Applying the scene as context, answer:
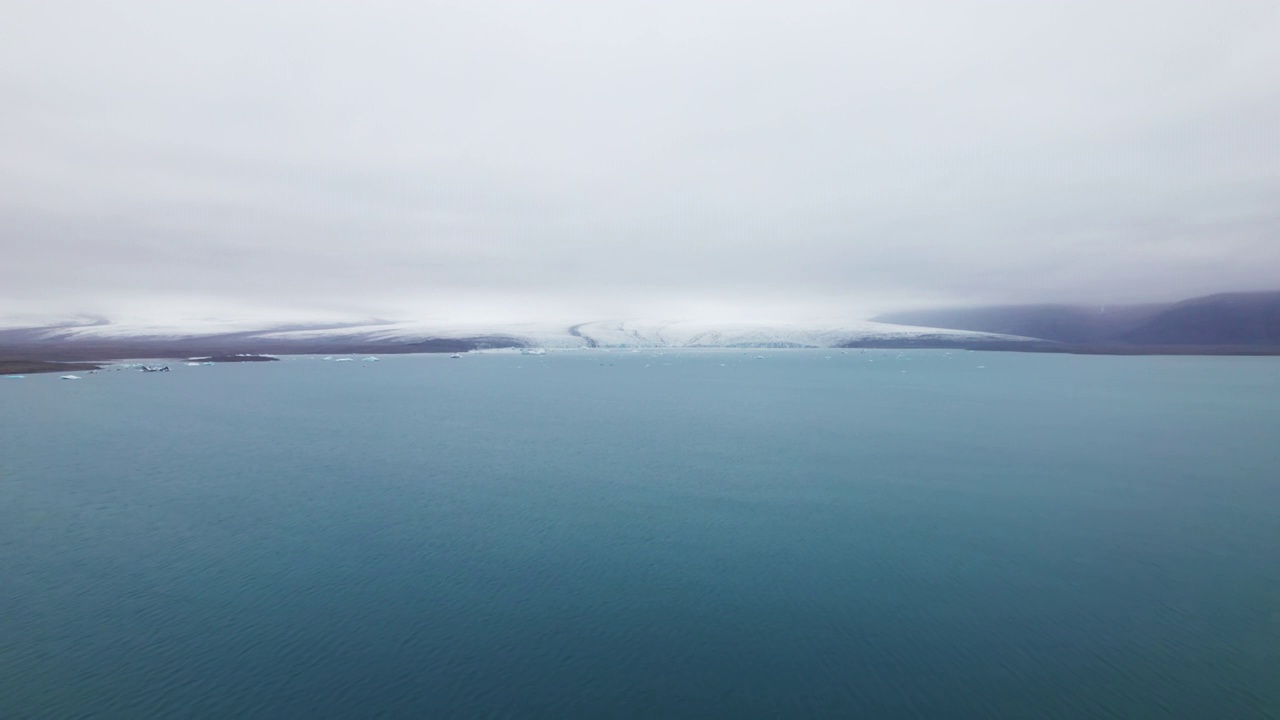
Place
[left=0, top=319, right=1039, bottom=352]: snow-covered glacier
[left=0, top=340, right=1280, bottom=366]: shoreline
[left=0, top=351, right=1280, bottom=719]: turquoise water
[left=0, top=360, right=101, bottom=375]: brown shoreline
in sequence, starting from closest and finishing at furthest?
[left=0, top=351, right=1280, bottom=719]: turquoise water, [left=0, top=360, right=101, bottom=375]: brown shoreline, [left=0, top=340, right=1280, bottom=366]: shoreline, [left=0, top=319, right=1039, bottom=352]: snow-covered glacier

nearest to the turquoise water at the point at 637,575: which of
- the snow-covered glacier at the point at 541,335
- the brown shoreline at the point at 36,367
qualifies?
the brown shoreline at the point at 36,367

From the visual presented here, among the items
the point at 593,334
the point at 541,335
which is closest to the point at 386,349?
the point at 541,335

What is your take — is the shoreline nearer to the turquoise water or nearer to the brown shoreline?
the brown shoreline

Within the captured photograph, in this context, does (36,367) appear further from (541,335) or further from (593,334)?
(593,334)

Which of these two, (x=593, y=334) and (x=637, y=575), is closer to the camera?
(x=637, y=575)

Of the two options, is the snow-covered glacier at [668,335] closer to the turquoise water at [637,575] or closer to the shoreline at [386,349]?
the shoreline at [386,349]

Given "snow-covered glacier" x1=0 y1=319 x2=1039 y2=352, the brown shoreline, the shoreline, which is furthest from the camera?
"snow-covered glacier" x1=0 y1=319 x2=1039 y2=352

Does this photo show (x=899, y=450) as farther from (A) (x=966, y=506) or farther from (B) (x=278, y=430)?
(B) (x=278, y=430)

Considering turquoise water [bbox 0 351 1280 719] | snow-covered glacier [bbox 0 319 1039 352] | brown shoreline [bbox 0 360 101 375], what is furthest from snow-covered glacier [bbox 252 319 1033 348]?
turquoise water [bbox 0 351 1280 719]

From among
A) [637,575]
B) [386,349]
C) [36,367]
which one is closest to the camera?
[637,575]
